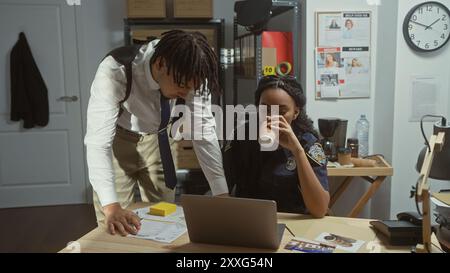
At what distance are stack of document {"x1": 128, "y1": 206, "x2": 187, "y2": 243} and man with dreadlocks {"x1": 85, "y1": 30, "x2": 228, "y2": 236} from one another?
1.6 inches

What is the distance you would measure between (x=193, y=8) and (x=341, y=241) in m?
Answer: 2.83

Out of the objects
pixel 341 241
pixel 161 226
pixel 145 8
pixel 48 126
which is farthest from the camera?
pixel 48 126

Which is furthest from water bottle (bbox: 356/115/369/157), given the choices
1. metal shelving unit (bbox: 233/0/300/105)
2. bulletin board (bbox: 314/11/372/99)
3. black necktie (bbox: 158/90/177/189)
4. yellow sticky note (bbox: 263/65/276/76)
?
black necktie (bbox: 158/90/177/189)

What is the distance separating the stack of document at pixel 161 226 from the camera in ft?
4.11

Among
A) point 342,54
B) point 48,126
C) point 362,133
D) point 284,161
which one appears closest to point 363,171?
point 362,133

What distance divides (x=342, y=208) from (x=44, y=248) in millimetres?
2121

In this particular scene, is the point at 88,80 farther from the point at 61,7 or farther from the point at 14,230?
the point at 14,230

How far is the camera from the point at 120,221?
1.29m

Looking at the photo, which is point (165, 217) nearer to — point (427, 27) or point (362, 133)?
point (362, 133)

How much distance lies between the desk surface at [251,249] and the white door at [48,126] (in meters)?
2.94

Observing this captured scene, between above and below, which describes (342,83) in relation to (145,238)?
above

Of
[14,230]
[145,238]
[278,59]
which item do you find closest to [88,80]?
[14,230]

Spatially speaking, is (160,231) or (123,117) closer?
(160,231)

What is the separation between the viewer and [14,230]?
338 cm
